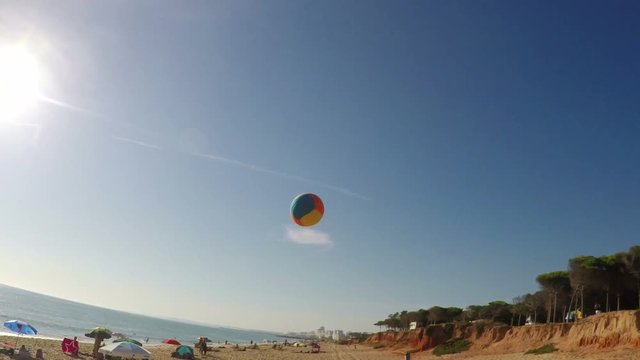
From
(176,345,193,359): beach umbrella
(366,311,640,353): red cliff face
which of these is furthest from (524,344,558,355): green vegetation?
(176,345,193,359): beach umbrella

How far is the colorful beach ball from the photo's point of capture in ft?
52.7

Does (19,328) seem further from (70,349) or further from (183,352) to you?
(183,352)

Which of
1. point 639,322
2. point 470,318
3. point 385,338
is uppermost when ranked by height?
point 639,322

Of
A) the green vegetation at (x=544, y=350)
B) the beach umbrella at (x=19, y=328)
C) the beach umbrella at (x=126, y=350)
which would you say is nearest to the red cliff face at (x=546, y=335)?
the green vegetation at (x=544, y=350)

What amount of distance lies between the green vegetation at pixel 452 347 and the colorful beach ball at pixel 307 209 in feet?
114

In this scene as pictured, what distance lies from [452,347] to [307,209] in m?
37.1

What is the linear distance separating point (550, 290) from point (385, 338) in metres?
40.7

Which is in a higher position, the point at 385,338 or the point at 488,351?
the point at 488,351

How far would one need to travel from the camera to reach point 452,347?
45.0 metres

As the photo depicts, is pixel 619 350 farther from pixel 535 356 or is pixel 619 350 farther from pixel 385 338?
pixel 385 338

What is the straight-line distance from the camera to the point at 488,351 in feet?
126

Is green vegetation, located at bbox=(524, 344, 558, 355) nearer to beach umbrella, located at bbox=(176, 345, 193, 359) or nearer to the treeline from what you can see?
the treeline

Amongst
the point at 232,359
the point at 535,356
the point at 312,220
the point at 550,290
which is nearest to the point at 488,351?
the point at 535,356

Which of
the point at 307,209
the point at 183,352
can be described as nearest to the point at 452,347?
the point at 183,352
